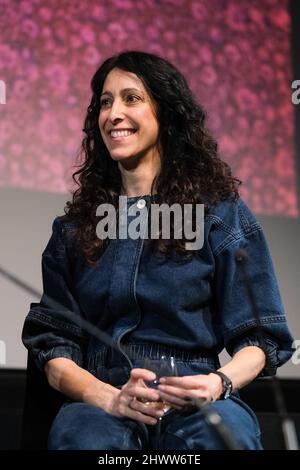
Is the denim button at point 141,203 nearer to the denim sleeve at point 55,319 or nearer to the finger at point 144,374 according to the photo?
the denim sleeve at point 55,319

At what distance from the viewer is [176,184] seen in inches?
66.6

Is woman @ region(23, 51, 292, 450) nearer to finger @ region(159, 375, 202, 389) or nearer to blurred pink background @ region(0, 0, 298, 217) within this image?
finger @ region(159, 375, 202, 389)

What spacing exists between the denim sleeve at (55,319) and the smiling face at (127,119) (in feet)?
0.76

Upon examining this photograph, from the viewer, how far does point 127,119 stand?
1.70 metres

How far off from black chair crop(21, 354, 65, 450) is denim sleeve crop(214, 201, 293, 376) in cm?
35

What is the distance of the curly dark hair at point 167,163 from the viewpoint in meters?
1.69

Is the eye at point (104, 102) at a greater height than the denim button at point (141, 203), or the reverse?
the eye at point (104, 102)

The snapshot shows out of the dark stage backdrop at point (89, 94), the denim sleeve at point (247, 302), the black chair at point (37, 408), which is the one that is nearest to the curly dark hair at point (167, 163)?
the denim sleeve at point (247, 302)

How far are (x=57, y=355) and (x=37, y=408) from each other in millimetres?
106

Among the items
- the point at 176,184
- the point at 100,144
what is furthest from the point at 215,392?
the point at 100,144

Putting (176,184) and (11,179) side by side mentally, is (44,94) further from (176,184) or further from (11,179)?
(176,184)

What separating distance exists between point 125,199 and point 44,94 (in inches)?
26.9

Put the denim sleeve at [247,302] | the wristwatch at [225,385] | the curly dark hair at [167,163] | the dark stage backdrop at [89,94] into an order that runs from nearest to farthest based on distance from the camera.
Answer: the wristwatch at [225,385] → the denim sleeve at [247,302] → the curly dark hair at [167,163] → the dark stage backdrop at [89,94]

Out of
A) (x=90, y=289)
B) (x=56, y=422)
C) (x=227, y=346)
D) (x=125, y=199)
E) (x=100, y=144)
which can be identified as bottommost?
(x=56, y=422)
